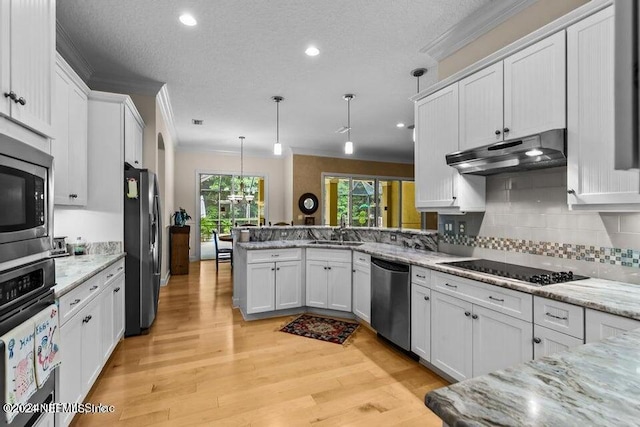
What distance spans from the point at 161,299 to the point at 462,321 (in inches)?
162

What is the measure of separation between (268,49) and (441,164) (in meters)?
2.13

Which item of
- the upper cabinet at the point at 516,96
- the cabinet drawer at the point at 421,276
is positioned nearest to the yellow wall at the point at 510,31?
the upper cabinet at the point at 516,96

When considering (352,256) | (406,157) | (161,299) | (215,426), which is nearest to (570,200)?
(352,256)

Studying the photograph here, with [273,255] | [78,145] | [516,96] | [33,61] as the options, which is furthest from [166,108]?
[516,96]

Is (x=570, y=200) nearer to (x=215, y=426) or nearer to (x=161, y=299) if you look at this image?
(x=215, y=426)

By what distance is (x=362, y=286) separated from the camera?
347cm

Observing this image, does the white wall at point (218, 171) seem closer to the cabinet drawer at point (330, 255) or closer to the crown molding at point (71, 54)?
the crown molding at point (71, 54)

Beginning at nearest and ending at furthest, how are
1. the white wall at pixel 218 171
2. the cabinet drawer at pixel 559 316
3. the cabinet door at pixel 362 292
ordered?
the cabinet drawer at pixel 559 316
the cabinet door at pixel 362 292
the white wall at pixel 218 171

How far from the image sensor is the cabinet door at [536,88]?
194 cm

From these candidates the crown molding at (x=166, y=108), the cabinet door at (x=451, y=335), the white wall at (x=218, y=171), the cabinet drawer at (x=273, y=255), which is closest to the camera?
the cabinet door at (x=451, y=335)

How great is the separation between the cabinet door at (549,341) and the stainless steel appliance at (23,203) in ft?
8.27

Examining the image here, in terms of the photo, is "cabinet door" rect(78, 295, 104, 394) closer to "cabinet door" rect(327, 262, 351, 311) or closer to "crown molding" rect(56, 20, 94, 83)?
"cabinet door" rect(327, 262, 351, 311)

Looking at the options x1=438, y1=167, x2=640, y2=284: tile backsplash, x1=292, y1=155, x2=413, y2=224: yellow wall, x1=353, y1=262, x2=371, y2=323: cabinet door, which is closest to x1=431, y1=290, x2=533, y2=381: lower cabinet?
x1=438, y1=167, x2=640, y2=284: tile backsplash

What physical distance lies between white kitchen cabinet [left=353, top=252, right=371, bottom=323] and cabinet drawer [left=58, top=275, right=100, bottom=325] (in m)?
2.43
